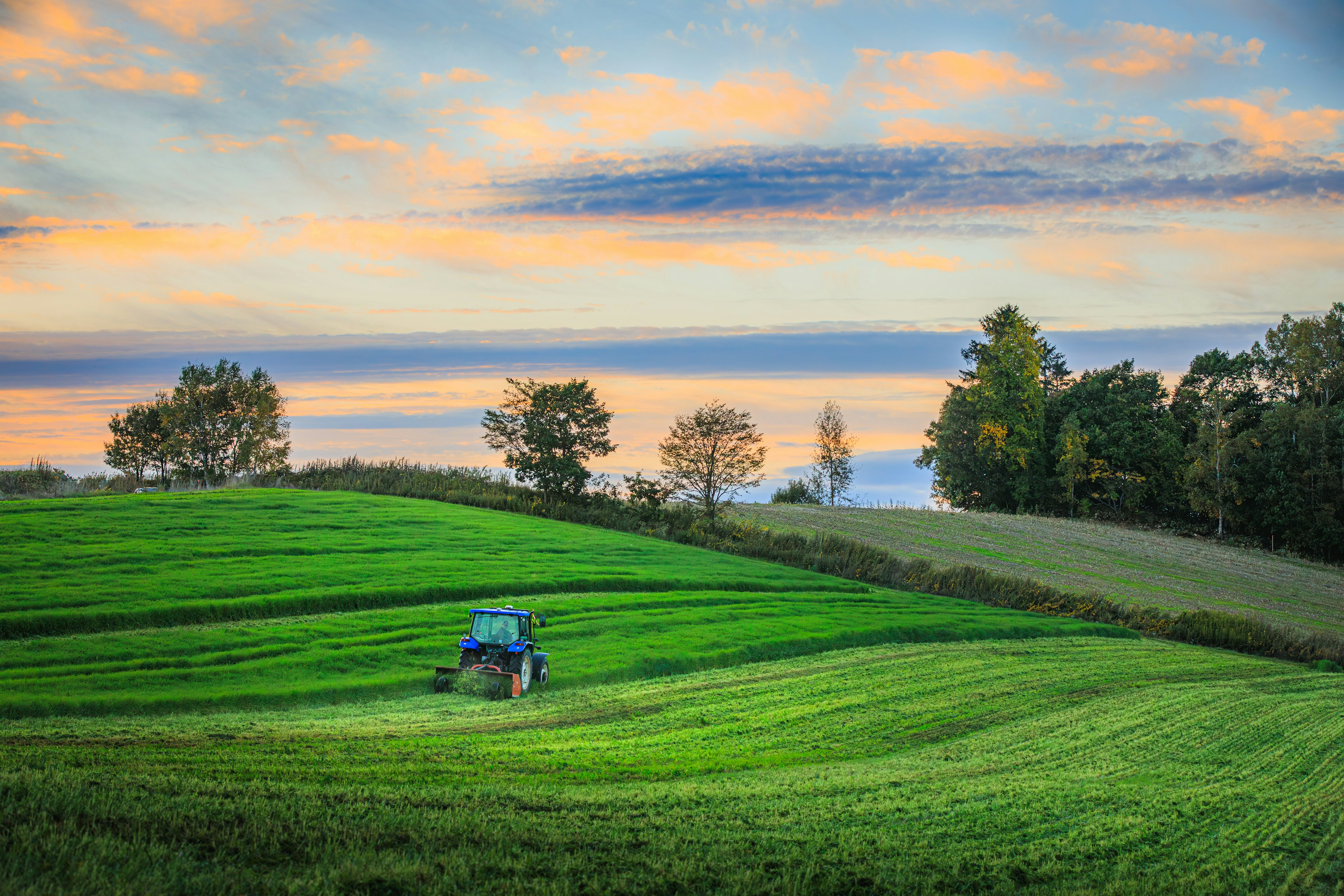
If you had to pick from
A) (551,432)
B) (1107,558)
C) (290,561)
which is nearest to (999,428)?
(1107,558)

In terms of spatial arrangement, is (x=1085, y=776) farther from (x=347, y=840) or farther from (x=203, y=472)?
(x=203, y=472)

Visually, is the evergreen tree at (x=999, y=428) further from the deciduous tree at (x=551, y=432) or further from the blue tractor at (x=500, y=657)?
the blue tractor at (x=500, y=657)

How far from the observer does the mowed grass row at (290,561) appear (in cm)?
2233

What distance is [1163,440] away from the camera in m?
73.1

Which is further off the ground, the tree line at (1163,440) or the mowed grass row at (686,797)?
the tree line at (1163,440)

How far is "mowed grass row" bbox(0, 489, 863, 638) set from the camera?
2233 cm

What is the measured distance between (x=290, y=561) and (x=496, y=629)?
1331cm

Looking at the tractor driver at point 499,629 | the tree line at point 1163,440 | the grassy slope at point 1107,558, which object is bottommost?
the grassy slope at point 1107,558

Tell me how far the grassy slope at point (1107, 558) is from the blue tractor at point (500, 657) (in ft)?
112

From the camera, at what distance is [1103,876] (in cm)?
868

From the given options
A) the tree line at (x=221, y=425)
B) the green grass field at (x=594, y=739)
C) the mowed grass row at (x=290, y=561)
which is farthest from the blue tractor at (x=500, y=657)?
A: the tree line at (x=221, y=425)

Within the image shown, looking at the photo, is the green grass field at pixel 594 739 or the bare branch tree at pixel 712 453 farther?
the bare branch tree at pixel 712 453

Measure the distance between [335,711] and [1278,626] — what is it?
39.8m

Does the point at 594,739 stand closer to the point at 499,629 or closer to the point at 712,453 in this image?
the point at 499,629
